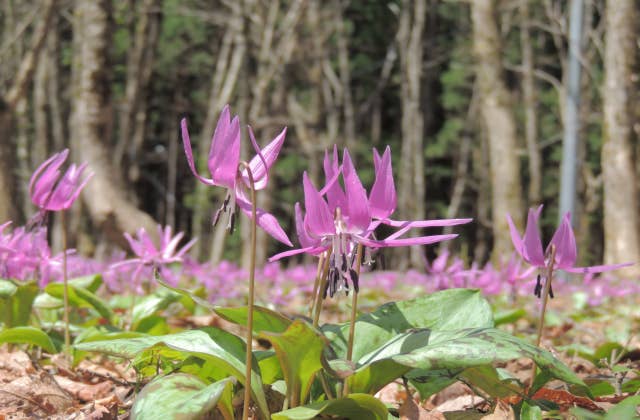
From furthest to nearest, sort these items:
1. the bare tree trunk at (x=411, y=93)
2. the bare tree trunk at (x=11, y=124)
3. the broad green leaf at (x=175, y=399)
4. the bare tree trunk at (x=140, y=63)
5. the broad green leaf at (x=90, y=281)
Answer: the bare tree trunk at (x=411, y=93), the bare tree trunk at (x=140, y=63), the bare tree trunk at (x=11, y=124), the broad green leaf at (x=90, y=281), the broad green leaf at (x=175, y=399)

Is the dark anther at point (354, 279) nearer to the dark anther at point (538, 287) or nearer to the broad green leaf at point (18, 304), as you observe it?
the dark anther at point (538, 287)

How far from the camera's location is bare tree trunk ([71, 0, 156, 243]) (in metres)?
6.14

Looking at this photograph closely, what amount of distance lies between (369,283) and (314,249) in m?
8.63

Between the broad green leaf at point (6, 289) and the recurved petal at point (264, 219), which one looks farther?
the broad green leaf at point (6, 289)

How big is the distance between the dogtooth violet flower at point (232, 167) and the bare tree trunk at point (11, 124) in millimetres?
5210

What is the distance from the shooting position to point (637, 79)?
10.4 m

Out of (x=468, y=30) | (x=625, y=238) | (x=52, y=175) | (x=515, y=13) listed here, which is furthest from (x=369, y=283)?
(x=468, y=30)

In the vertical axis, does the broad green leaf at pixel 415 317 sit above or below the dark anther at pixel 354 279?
below

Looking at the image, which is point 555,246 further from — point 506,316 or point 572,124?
point 572,124

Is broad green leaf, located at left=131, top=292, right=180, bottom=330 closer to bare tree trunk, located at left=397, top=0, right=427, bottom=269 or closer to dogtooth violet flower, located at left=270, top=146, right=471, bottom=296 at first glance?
dogtooth violet flower, located at left=270, top=146, right=471, bottom=296

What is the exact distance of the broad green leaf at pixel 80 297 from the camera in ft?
7.73

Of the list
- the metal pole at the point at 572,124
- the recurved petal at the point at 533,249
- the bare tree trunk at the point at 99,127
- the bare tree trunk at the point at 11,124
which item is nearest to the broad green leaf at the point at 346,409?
the recurved petal at the point at 533,249

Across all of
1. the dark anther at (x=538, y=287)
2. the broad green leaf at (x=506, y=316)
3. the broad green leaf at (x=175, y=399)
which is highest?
the dark anther at (x=538, y=287)

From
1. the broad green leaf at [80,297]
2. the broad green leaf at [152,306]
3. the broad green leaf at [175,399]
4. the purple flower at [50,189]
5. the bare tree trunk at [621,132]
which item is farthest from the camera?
the bare tree trunk at [621,132]
